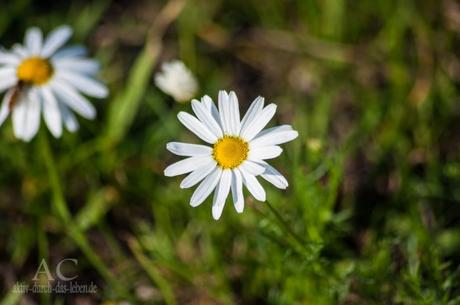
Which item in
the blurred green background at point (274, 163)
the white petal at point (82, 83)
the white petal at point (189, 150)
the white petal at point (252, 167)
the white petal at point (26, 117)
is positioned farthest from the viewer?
the white petal at point (82, 83)

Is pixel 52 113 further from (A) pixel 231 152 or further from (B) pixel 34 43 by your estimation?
(A) pixel 231 152

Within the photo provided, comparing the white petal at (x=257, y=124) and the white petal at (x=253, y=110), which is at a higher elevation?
the white petal at (x=253, y=110)

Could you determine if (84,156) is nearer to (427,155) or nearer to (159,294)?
(159,294)

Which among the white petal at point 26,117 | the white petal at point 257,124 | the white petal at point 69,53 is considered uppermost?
the white petal at point 69,53

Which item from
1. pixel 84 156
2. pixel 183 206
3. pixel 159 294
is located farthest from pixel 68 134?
pixel 159 294

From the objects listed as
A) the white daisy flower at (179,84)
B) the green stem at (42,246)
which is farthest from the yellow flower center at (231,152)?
the green stem at (42,246)

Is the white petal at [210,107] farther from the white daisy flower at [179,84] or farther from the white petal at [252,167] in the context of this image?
the white daisy flower at [179,84]

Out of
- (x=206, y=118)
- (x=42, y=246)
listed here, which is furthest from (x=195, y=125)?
(x=42, y=246)
